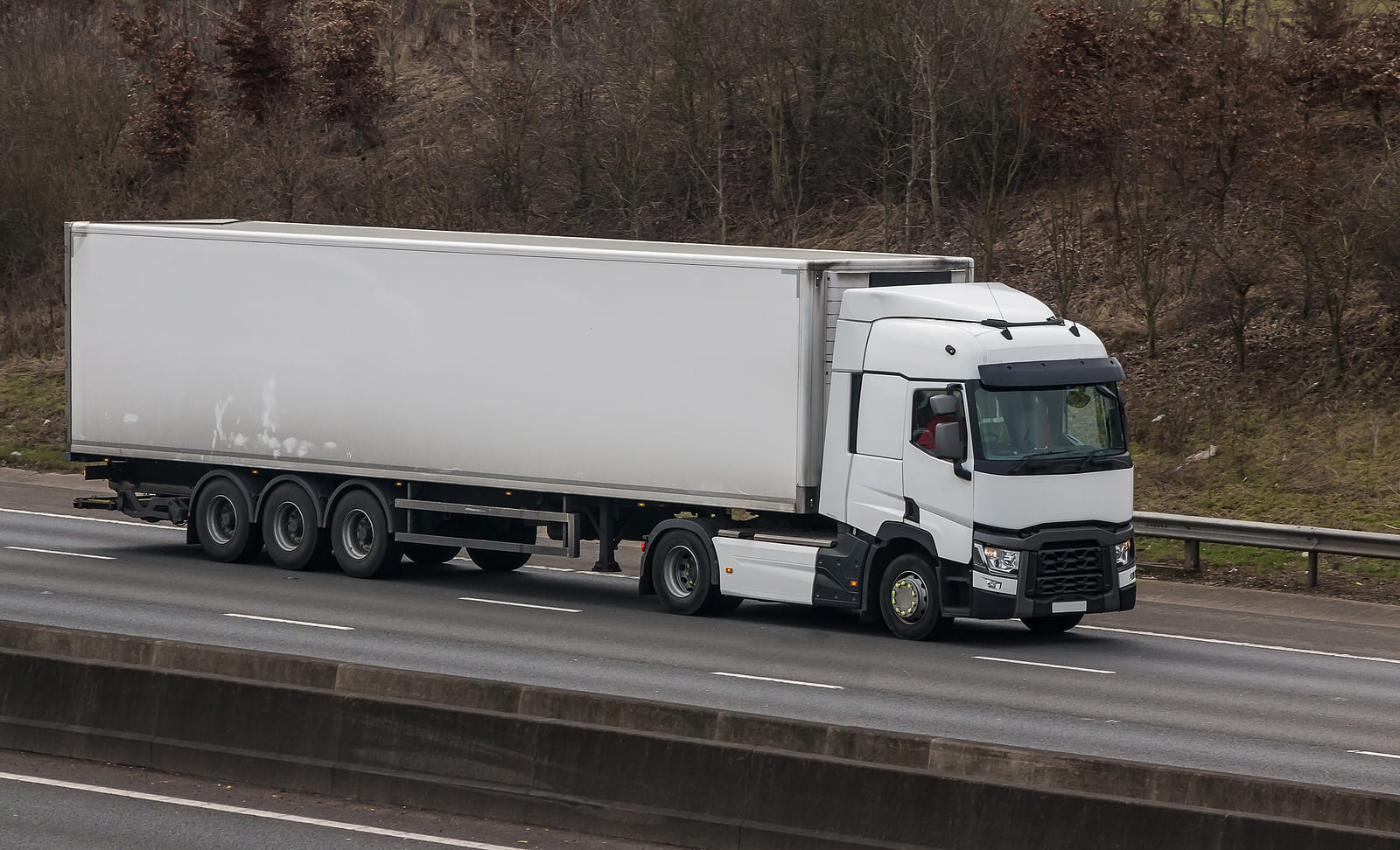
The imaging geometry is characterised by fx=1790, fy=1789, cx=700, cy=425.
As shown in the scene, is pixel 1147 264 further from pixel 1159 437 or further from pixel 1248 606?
pixel 1248 606

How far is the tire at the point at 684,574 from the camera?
719 inches

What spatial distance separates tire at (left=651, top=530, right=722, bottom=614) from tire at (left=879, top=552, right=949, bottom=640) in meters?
1.85

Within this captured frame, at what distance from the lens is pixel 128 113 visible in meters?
46.8

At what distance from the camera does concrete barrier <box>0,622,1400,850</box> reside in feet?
26.5

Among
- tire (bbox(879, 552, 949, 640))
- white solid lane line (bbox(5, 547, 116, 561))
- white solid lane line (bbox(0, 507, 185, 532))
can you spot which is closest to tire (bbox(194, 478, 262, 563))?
white solid lane line (bbox(5, 547, 116, 561))

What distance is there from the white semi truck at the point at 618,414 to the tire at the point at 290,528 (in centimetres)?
4

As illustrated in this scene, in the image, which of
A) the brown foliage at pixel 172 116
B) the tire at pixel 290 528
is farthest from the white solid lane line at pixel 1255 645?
the brown foliage at pixel 172 116

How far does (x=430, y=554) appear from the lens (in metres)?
21.9

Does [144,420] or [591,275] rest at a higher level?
[591,275]

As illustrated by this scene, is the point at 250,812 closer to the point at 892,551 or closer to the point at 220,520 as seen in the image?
the point at 892,551

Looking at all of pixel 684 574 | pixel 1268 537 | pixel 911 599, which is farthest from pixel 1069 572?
pixel 1268 537

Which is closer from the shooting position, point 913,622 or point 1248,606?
point 913,622

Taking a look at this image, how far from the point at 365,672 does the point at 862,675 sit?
20.0 ft

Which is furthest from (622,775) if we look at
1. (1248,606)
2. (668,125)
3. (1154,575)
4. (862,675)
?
(668,125)
